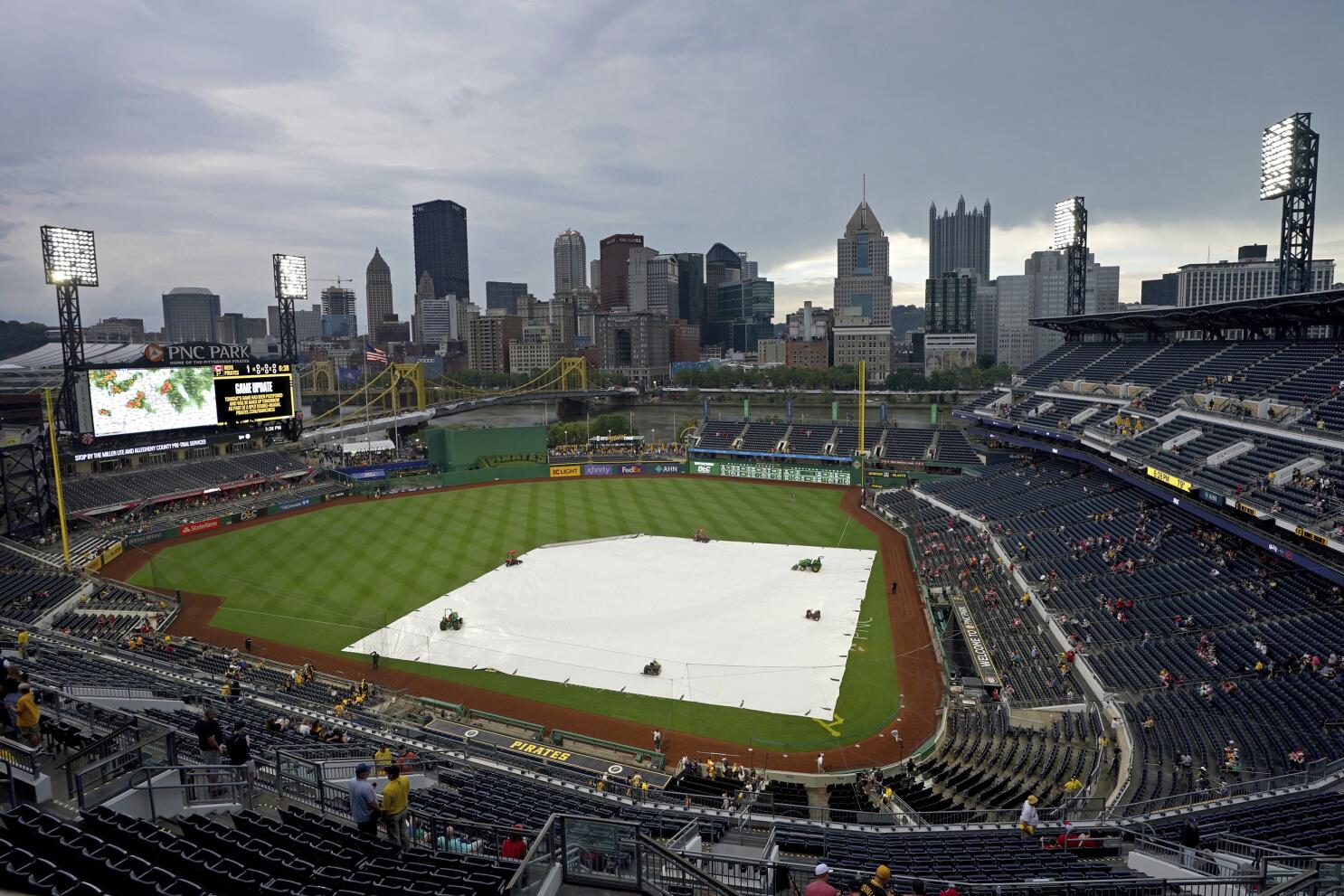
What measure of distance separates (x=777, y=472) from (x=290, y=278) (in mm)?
46821

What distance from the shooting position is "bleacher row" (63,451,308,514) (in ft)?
158

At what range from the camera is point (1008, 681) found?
25.5 metres

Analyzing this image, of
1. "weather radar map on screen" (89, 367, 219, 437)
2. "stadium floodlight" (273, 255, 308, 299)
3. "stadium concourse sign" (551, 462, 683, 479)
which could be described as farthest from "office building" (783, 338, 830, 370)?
"weather radar map on screen" (89, 367, 219, 437)

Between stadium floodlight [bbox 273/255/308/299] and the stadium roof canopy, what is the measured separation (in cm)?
6379

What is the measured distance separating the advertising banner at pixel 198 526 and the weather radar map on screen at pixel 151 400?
7.70 m

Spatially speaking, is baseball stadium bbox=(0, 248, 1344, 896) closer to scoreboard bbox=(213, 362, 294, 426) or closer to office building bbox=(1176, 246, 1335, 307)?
scoreboard bbox=(213, 362, 294, 426)

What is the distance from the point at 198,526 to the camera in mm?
48750

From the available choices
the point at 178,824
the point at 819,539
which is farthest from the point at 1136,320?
the point at 178,824

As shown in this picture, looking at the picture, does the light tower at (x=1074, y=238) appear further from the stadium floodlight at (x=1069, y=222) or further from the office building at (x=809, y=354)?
the office building at (x=809, y=354)

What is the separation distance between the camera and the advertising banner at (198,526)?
157 feet

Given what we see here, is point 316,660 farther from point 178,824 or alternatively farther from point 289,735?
point 178,824

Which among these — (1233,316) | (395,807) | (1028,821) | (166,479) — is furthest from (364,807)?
(166,479)

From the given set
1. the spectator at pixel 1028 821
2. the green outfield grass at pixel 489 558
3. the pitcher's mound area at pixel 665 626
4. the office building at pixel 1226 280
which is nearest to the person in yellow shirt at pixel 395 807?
the spectator at pixel 1028 821

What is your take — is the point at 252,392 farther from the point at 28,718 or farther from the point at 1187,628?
the point at 1187,628
